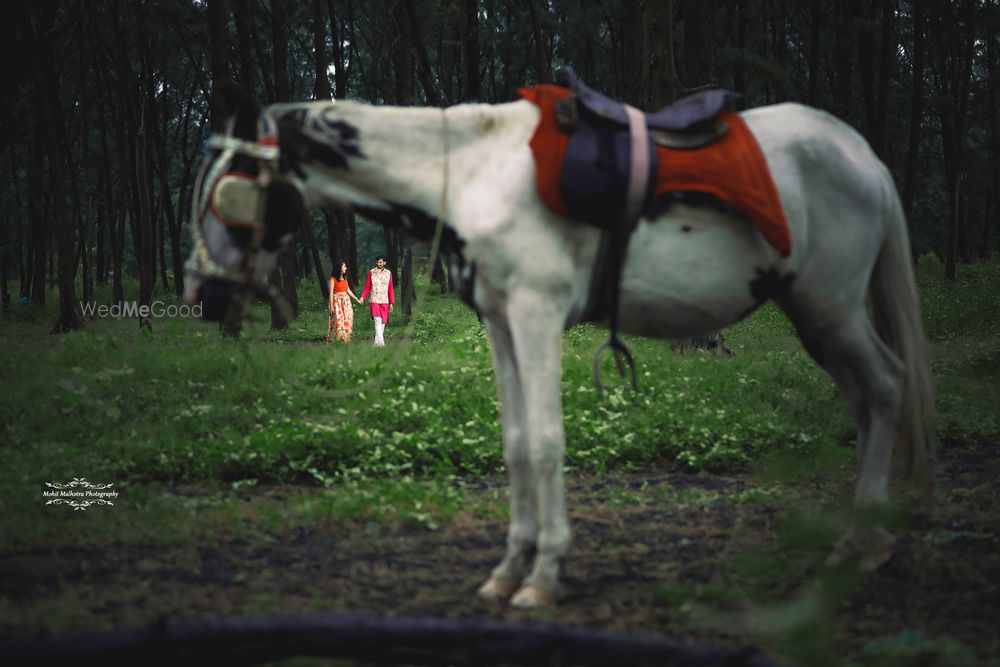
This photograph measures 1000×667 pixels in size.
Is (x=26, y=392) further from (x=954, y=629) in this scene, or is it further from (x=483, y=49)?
(x=483, y=49)

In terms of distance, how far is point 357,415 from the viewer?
9.80 meters

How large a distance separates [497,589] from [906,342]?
2.91 meters

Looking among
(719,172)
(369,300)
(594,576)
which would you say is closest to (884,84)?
(369,300)

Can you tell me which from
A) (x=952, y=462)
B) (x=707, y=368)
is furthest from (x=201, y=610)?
(x=707, y=368)

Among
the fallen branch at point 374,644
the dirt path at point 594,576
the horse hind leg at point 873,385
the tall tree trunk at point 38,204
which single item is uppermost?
the tall tree trunk at point 38,204

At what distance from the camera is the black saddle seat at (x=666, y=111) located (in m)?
5.01

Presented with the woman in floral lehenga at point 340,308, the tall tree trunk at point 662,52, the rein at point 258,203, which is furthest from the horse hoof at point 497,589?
the woman in floral lehenga at point 340,308

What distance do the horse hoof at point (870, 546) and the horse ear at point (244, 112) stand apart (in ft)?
12.8

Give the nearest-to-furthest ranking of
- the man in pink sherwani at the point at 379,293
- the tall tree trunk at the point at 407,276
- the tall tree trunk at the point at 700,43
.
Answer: the tall tree trunk at the point at 700,43
the man in pink sherwani at the point at 379,293
the tall tree trunk at the point at 407,276

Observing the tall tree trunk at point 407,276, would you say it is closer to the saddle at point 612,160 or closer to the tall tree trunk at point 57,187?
the tall tree trunk at point 57,187

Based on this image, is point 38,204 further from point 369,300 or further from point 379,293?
point 379,293

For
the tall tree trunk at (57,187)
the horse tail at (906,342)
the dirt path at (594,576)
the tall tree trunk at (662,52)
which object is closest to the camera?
the dirt path at (594,576)

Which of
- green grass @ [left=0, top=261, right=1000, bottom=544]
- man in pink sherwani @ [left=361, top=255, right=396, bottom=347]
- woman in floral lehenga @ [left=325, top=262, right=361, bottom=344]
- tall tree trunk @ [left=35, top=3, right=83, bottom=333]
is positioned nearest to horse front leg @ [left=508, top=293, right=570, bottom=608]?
green grass @ [left=0, top=261, right=1000, bottom=544]

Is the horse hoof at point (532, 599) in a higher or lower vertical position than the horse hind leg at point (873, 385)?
lower
